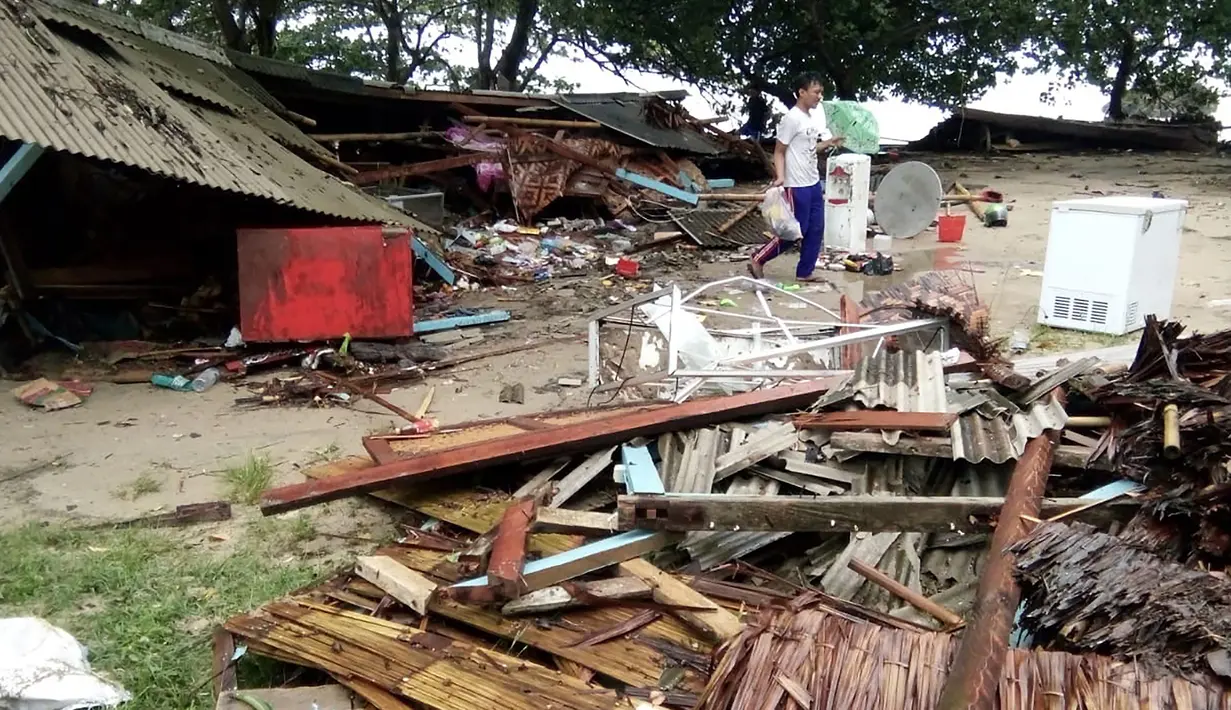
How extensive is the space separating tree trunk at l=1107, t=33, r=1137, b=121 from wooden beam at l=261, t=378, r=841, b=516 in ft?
59.3

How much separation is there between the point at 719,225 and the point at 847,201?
186 cm

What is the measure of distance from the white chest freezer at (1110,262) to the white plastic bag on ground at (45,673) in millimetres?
6032

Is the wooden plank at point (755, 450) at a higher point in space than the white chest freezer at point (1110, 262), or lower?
lower

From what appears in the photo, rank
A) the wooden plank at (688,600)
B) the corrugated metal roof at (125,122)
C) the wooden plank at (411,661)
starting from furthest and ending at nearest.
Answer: the corrugated metal roof at (125,122), the wooden plank at (688,600), the wooden plank at (411,661)

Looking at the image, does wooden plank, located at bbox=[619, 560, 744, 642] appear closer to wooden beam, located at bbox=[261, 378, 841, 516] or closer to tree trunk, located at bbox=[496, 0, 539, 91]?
wooden beam, located at bbox=[261, 378, 841, 516]

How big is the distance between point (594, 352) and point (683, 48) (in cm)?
1500

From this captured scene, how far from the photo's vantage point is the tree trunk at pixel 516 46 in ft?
62.3

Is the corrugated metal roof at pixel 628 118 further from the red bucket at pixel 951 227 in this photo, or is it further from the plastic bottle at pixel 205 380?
the plastic bottle at pixel 205 380

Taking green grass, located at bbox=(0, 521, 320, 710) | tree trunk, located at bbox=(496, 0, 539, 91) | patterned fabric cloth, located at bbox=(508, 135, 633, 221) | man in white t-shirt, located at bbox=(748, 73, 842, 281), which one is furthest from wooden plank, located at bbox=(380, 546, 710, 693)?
tree trunk, located at bbox=(496, 0, 539, 91)

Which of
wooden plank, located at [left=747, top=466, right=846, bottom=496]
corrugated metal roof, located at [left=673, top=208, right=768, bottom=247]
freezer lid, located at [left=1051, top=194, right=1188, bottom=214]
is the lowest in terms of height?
wooden plank, located at [left=747, top=466, right=846, bottom=496]

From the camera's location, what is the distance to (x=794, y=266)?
32.8 ft

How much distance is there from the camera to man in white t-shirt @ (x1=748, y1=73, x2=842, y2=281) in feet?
27.0

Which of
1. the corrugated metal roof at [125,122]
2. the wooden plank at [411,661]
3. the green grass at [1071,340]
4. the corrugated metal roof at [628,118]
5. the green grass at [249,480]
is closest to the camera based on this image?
the wooden plank at [411,661]

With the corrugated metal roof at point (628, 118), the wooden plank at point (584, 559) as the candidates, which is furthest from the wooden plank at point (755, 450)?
the corrugated metal roof at point (628, 118)
